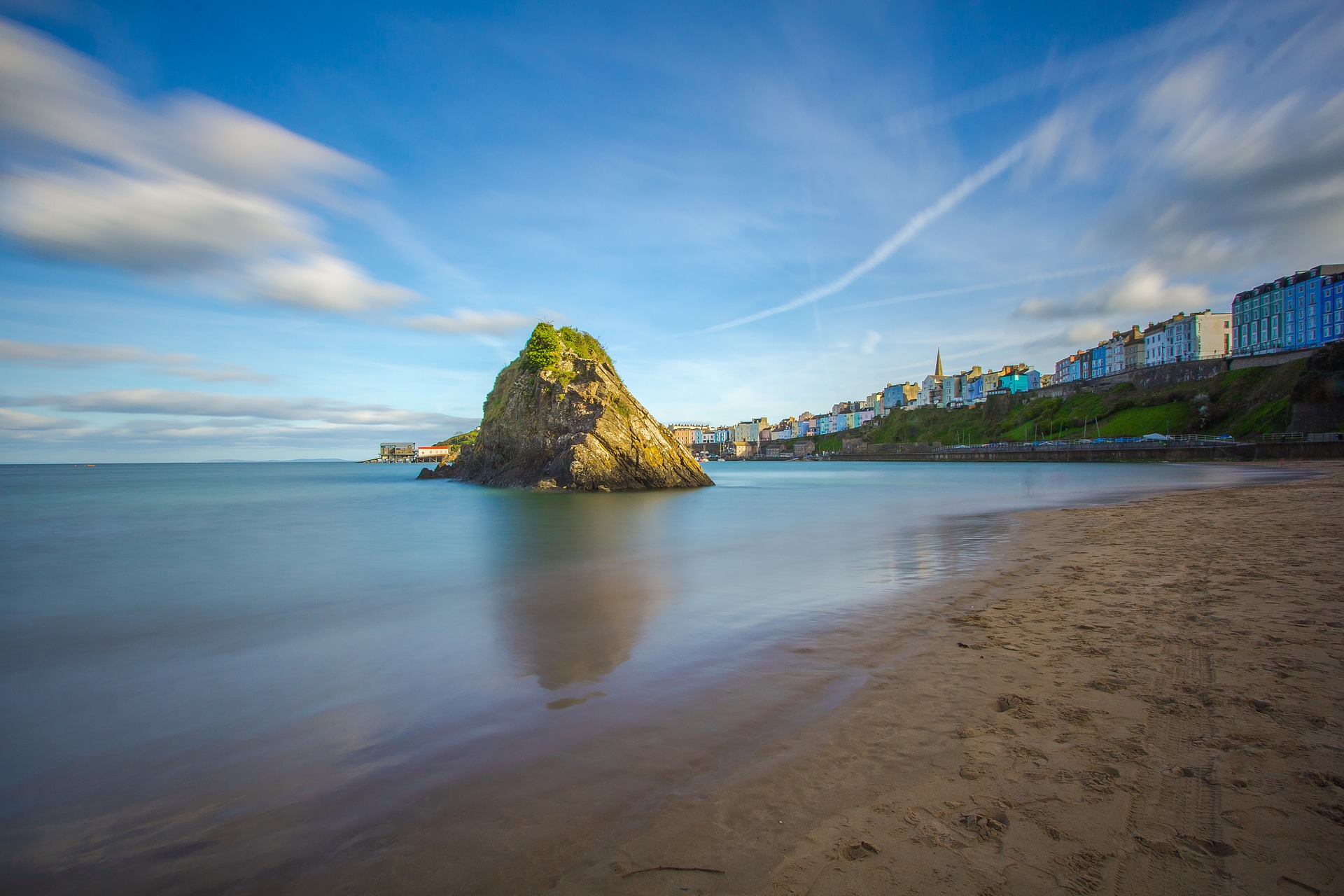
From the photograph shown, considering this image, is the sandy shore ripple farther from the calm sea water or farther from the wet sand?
the calm sea water

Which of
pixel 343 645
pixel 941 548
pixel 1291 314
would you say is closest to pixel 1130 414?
pixel 1291 314

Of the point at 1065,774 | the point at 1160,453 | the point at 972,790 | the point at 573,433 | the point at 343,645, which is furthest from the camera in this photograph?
the point at 1160,453

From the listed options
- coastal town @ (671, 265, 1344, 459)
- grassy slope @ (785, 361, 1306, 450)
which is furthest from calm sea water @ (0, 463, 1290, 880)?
grassy slope @ (785, 361, 1306, 450)

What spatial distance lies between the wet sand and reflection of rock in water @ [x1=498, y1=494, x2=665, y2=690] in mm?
2248

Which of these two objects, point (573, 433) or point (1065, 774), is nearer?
point (1065, 774)

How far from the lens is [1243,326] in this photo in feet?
320

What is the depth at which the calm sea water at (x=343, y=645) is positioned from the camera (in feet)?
14.2

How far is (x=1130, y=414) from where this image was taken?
95438 mm

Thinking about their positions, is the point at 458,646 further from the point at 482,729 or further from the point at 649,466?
the point at 649,466

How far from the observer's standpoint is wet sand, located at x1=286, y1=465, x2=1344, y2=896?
113 inches

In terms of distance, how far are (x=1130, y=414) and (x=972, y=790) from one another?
4621 inches

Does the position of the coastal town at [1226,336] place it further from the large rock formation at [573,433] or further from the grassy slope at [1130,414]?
the large rock formation at [573,433]

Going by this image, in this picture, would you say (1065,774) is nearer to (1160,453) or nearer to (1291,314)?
(1160,453)

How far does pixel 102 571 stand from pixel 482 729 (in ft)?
48.0
